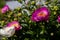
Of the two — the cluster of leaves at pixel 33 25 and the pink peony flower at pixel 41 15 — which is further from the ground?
the pink peony flower at pixel 41 15

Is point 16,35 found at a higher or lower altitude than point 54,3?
lower

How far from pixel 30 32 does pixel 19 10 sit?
0.18 metres

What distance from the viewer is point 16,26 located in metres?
0.82

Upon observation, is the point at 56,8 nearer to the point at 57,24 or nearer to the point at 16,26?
the point at 57,24

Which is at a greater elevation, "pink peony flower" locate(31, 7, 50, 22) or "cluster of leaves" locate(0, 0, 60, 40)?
"pink peony flower" locate(31, 7, 50, 22)

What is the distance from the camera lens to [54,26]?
2.81 feet

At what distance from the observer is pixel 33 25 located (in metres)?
0.83

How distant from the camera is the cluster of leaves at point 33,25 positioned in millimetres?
806

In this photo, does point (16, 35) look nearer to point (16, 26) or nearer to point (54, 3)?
point (16, 26)

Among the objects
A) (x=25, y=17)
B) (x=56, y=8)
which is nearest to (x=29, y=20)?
(x=25, y=17)

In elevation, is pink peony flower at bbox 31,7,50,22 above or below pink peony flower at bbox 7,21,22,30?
above

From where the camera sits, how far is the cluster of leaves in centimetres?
81

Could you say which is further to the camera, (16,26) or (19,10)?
(19,10)

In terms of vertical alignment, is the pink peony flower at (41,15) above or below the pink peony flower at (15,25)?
above
